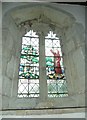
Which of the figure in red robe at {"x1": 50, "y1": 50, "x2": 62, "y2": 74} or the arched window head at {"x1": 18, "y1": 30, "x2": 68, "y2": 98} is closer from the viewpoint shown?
the arched window head at {"x1": 18, "y1": 30, "x2": 68, "y2": 98}

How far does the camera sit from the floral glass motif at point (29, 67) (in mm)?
3324

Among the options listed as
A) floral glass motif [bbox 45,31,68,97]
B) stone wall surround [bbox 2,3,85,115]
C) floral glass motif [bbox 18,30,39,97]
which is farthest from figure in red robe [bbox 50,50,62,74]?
floral glass motif [bbox 18,30,39,97]

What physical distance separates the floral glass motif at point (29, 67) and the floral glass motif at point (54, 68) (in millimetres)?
162

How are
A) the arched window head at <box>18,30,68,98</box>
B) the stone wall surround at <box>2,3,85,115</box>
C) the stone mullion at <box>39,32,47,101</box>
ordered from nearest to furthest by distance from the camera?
the stone wall surround at <box>2,3,85,115</box>, the stone mullion at <box>39,32,47,101</box>, the arched window head at <box>18,30,68,98</box>

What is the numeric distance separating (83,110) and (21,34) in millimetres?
1487

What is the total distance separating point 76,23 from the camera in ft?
11.8

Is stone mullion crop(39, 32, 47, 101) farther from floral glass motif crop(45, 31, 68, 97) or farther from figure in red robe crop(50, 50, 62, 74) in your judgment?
figure in red robe crop(50, 50, 62, 74)

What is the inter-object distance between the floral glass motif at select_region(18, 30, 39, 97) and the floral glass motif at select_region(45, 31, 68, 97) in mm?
162

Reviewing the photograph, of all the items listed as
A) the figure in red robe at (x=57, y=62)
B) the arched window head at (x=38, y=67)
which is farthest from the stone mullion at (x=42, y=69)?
the figure in red robe at (x=57, y=62)

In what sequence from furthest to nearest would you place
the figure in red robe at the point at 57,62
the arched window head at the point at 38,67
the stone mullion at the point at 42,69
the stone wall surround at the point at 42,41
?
1. the figure in red robe at the point at 57,62
2. the arched window head at the point at 38,67
3. the stone mullion at the point at 42,69
4. the stone wall surround at the point at 42,41

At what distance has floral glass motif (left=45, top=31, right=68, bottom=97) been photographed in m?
3.38

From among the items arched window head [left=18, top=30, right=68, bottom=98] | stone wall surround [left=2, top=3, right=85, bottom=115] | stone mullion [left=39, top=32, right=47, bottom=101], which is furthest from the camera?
arched window head [left=18, top=30, right=68, bottom=98]

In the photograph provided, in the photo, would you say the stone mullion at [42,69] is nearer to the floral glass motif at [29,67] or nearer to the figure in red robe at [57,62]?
the floral glass motif at [29,67]

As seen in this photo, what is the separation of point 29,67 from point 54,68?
1.18 ft
